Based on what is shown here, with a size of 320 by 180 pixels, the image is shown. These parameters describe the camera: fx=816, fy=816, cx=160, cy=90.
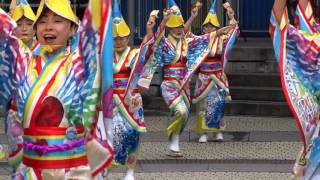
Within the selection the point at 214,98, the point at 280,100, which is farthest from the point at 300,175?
the point at 280,100

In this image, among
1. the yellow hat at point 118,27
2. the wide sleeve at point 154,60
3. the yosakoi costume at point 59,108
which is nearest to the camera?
the yosakoi costume at point 59,108

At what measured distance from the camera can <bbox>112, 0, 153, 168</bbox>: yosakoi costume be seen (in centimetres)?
777

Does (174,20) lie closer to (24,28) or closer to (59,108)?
(24,28)

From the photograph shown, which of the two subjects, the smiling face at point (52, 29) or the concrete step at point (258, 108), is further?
the concrete step at point (258, 108)

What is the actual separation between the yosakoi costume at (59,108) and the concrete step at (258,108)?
351 inches

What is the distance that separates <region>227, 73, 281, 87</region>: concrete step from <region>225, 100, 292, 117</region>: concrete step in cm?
61

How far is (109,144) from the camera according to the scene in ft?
13.9

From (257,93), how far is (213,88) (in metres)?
2.98

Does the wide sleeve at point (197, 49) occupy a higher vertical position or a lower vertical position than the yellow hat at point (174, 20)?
lower

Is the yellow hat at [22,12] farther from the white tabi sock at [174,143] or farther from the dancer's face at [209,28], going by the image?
the dancer's face at [209,28]

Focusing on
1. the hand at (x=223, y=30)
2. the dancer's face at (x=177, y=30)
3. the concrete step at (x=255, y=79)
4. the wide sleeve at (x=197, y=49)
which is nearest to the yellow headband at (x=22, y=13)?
the dancer's face at (x=177, y=30)

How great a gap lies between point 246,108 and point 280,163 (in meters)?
4.17

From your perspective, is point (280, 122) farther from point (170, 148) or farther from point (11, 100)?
point (11, 100)

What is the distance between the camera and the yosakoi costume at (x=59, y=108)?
4.31 meters
